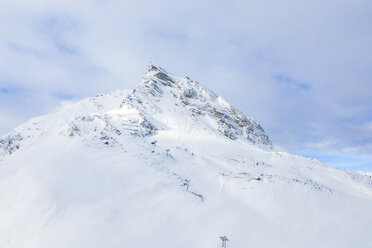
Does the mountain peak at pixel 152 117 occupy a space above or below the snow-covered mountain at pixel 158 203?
above

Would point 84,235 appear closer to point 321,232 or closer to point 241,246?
point 241,246

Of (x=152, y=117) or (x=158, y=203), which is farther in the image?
(x=152, y=117)

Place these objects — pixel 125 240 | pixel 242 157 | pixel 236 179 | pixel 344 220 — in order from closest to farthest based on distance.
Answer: pixel 125 240, pixel 344 220, pixel 236 179, pixel 242 157

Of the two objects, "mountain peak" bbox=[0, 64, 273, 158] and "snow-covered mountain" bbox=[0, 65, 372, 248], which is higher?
"mountain peak" bbox=[0, 64, 273, 158]

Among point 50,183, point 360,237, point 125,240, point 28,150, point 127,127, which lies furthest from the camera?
point 127,127

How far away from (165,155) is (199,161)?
4700mm

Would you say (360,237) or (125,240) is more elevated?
(360,237)

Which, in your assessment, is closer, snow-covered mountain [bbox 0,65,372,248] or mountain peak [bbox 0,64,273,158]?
snow-covered mountain [bbox 0,65,372,248]

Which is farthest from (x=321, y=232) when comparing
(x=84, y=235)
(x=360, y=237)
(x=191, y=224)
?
(x=84, y=235)

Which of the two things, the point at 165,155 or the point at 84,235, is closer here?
the point at 84,235

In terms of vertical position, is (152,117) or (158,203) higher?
(152,117)

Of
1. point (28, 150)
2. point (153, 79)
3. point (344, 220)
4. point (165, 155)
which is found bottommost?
point (344, 220)

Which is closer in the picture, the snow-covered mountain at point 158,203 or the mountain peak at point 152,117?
the snow-covered mountain at point 158,203

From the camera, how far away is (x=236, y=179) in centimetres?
2395
